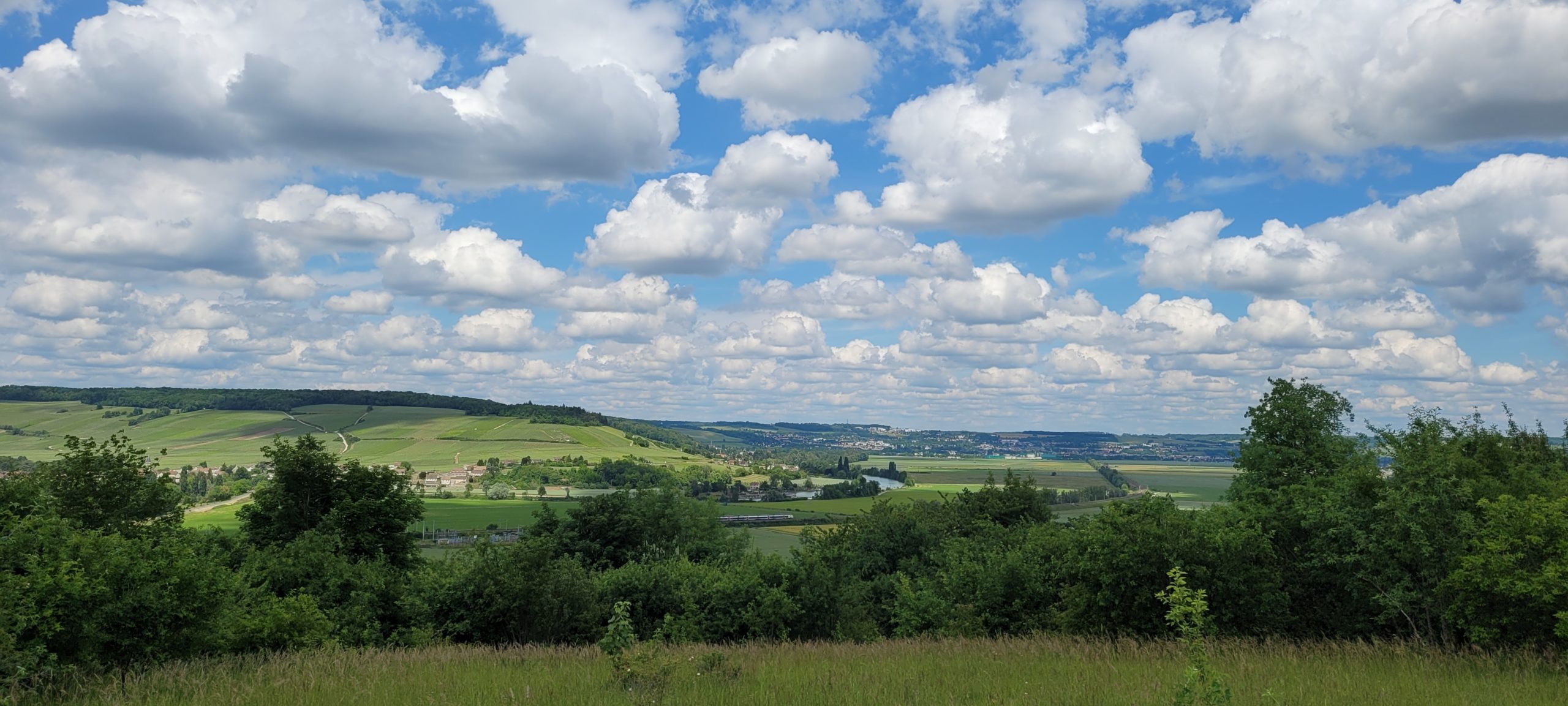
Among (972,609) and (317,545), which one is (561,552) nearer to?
(317,545)

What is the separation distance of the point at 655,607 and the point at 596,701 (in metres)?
24.4

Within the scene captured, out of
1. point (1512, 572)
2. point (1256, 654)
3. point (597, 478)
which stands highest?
point (1512, 572)

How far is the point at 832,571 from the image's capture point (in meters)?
34.6

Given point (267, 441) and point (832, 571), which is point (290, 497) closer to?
point (832, 571)

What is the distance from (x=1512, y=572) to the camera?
14188 millimetres

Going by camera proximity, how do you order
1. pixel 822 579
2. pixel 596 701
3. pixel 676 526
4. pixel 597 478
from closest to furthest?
pixel 596 701 → pixel 822 579 → pixel 676 526 → pixel 597 478

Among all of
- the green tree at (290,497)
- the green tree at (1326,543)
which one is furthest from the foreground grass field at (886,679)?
the green tree at (290,497)

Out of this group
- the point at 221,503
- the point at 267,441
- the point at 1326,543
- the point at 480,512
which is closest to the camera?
the point at 1326,543

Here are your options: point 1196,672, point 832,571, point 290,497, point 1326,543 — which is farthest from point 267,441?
point 1196,672

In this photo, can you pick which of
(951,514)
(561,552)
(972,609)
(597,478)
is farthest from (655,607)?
(597,478)

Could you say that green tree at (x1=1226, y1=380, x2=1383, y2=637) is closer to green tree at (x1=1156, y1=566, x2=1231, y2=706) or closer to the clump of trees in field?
the clump of trees in field

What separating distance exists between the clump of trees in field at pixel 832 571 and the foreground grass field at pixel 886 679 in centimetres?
116

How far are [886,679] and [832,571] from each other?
948 inches

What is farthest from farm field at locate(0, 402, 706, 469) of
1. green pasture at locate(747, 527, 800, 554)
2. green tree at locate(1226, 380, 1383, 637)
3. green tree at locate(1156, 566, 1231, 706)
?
green tree at locate(1156, 566, 1231, 706)
